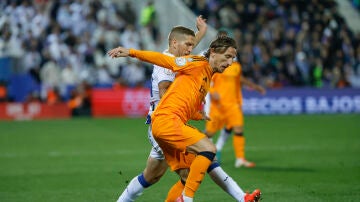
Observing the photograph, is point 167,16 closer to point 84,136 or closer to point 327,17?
point 327,17

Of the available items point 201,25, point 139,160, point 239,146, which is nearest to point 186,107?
point 201,25

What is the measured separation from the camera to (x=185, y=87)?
766 centimetres

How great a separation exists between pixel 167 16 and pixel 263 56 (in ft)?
13.9

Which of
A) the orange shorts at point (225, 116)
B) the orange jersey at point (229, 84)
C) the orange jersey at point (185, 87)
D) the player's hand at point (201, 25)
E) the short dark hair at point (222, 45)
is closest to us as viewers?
the orange jersey at point (185, 87)

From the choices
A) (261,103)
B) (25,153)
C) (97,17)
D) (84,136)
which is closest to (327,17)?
(261,103)

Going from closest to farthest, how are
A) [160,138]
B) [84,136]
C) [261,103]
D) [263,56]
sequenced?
[160,138], [84,136], [261,103], [263,56]

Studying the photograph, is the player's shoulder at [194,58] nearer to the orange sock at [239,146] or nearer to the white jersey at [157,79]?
the white jersey at [157,79]

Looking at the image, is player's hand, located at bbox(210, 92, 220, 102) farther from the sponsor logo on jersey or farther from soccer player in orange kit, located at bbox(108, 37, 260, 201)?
the sponsor logo on jersey

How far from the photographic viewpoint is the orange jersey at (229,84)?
45.2 feet

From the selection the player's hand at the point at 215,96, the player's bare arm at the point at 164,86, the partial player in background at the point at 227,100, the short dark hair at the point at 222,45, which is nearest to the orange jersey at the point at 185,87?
the short dark hair at the point at 222,45

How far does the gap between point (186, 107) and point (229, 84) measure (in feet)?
20.6

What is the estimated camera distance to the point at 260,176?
11875mm

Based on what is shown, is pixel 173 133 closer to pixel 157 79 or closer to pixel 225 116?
pixel 157 79

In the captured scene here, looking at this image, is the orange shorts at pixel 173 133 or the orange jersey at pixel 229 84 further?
the orange jersey at pixel 229 84
